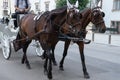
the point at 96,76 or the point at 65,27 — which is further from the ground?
the point at 65,27

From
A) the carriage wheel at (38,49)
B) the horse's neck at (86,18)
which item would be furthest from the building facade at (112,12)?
the horse's neck at (86,18)

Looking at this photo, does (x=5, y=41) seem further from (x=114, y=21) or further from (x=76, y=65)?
(x=114, y=21)

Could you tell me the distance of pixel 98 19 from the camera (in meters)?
8.02

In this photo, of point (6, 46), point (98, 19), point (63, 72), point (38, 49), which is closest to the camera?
point (98, 19)

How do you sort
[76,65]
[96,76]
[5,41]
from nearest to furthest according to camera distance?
1. [96,76]
2. [76,65]
3. [5,41]

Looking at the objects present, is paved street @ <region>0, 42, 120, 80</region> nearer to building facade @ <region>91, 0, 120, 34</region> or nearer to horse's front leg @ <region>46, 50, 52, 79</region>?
horse's front leg @ <region>46, 50, 52, 79</region>

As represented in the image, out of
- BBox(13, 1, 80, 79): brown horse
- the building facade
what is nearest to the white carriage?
BBox(13, 1, 80, 79): brown horse

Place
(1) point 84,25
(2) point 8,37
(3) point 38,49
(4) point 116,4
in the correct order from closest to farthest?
(1) point 84,25 → (2) point 8,37 → (3) point 38,49 → (4) point 116,4

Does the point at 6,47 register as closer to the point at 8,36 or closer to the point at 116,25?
the point at 8,36

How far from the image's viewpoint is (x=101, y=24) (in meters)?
7.98

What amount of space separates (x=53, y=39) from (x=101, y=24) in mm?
1294

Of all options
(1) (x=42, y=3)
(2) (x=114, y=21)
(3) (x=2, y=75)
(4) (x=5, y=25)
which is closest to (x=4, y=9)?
(1) (x=42, y=3)

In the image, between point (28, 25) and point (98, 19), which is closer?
point (98, 19)

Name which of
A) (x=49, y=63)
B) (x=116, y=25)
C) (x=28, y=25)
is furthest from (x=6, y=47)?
(x=116, y=25)
